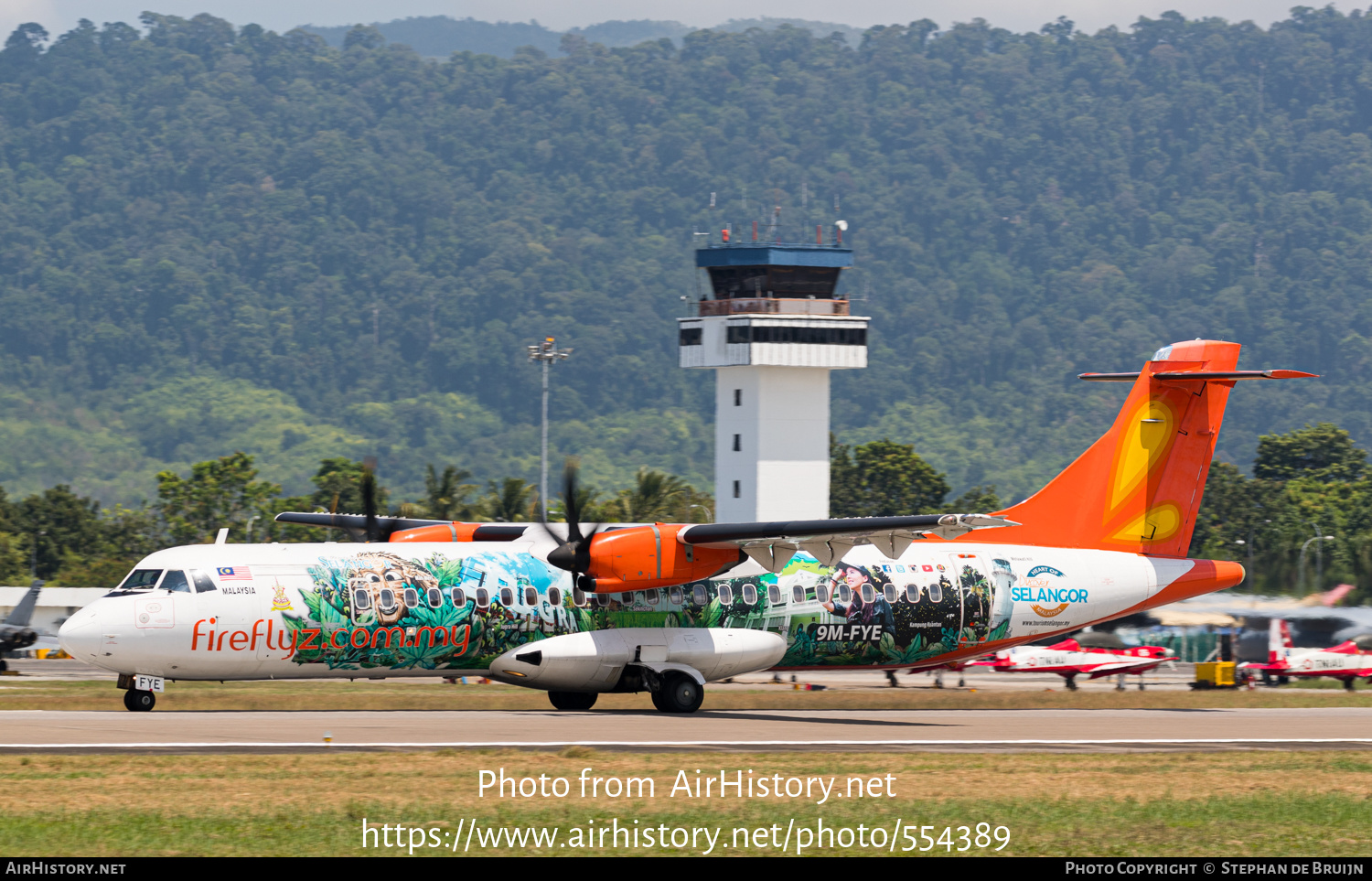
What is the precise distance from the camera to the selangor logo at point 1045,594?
3444 centimetres

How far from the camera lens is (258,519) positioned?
104 m

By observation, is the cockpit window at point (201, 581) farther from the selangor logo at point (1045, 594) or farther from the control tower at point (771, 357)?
the control tower at point (771, 357)

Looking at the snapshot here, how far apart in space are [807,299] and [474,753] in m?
61.9

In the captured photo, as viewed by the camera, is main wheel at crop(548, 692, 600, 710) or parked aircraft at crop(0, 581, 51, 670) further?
parked aircraft at crop(0, 581, 51, 670)

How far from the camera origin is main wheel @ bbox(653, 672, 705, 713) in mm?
31891

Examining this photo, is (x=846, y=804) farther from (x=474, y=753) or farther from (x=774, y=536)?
(x=774, y=536)

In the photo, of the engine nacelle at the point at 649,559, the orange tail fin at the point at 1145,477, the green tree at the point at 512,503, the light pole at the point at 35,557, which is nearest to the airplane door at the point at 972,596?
the orange tail fin at the point at 1145,477

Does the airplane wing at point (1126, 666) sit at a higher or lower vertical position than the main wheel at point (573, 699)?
lower

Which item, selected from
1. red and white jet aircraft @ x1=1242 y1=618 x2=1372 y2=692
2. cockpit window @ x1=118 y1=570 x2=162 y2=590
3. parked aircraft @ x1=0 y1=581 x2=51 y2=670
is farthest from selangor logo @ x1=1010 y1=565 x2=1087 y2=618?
parked aircraft @ x1=0 y1=581 x2=51 y2=670

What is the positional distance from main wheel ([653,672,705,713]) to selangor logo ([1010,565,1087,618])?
658 cm

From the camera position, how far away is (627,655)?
105 ft

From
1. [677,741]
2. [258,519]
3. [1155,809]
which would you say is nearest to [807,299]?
[258,519]

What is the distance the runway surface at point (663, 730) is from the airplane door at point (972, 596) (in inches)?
60.1

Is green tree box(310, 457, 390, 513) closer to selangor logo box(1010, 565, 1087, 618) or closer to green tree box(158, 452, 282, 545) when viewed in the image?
green tree box(158, 452, 282, 545)
